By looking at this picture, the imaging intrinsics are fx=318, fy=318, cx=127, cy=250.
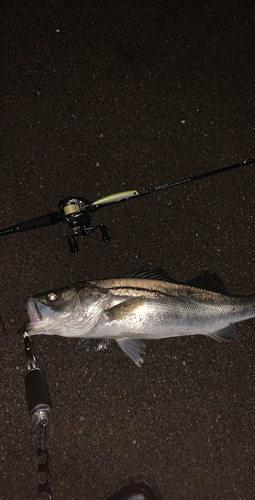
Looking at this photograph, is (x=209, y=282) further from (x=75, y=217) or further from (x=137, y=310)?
(x=75, y=217)

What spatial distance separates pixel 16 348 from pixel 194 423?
5.09 feet

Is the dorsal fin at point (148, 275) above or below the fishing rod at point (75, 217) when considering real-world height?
below

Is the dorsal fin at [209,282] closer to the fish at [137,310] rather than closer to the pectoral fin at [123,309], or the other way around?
the fish at [137,310]

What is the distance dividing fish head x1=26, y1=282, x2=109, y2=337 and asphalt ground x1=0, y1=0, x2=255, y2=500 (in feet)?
1.43

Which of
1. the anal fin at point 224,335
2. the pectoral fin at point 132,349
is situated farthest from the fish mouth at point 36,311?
the anal fin at point 224,335

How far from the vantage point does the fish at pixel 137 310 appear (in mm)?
2125

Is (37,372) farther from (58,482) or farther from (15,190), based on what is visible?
(15,190)

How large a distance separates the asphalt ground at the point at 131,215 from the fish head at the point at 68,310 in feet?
1.43

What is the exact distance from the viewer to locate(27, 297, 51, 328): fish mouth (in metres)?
2.05

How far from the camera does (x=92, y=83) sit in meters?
2.79

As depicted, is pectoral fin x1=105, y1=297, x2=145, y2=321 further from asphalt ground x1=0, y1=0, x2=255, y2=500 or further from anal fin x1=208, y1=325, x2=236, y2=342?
anal fin x1=208, y1=325, x2=236, y2=342

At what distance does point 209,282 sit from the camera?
248cm

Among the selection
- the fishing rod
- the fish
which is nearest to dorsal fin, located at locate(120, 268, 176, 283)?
the fish

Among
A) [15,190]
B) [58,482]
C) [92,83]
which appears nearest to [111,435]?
[58,482]
